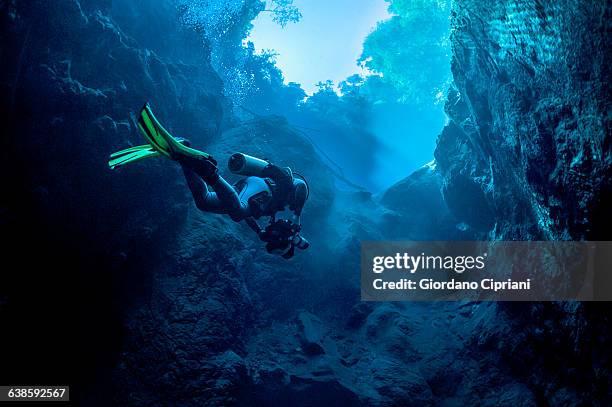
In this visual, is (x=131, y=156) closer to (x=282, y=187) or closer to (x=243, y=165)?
(x=243, y=165)

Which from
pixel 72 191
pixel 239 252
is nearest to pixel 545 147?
pixel 239 252

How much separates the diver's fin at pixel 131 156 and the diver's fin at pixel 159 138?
25cm

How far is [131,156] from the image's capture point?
13.3 ft

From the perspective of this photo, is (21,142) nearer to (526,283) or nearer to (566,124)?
(566,124)

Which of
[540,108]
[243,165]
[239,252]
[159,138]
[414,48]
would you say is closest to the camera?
[159,138]

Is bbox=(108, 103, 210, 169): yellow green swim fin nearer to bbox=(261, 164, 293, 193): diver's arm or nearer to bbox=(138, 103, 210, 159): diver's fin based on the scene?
bbox=(138, 103, 210, 159): diver's fin

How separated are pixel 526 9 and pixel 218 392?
28.8 ft

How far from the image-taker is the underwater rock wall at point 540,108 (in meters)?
4.40

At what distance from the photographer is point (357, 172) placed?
27.6m

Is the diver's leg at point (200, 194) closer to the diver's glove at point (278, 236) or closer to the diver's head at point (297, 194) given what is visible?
the diver's glove at point (278, 236)

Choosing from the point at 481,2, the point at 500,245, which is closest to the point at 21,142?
the point at 481,2

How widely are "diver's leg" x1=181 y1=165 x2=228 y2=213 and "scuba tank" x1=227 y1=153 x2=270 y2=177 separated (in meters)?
0.46

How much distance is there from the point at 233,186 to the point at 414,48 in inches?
945

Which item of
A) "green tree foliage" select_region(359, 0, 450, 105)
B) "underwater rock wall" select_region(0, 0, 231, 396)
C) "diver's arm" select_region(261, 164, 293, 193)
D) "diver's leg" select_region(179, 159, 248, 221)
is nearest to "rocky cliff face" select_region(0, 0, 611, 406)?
"underwater rock wall" select_region(0, 0, 231, 396)
